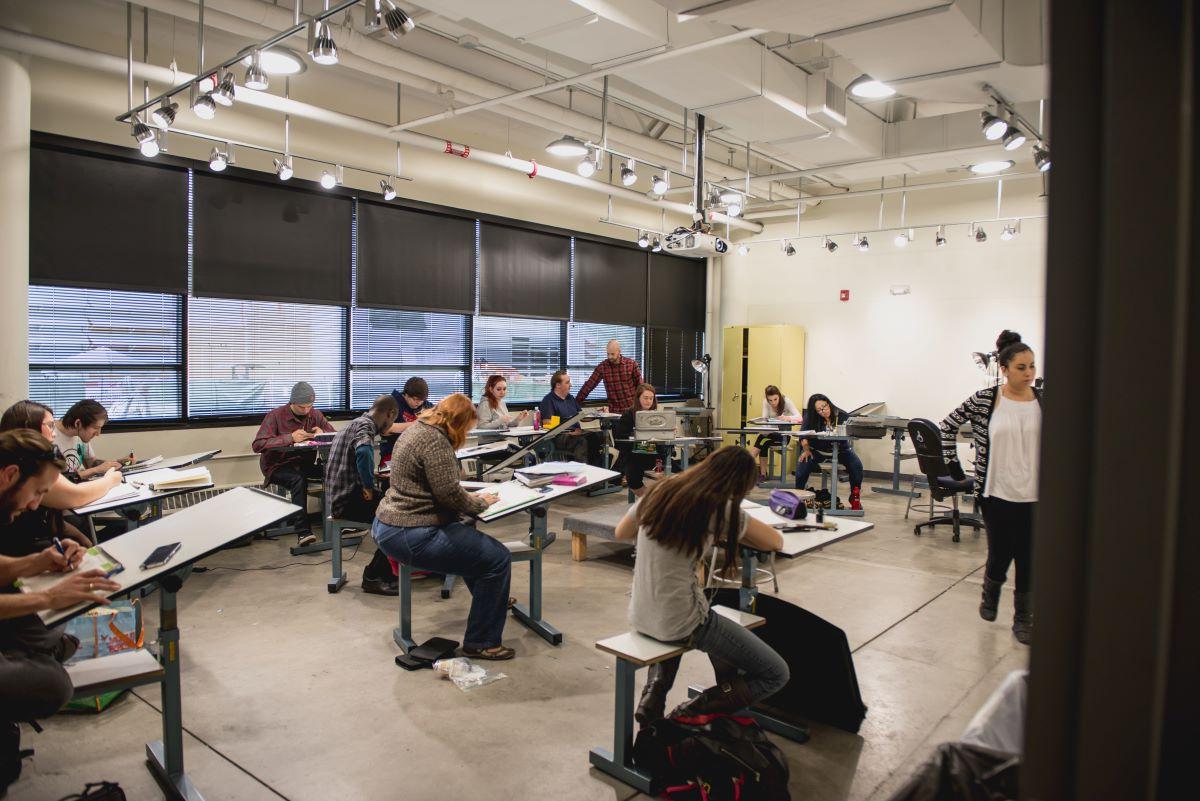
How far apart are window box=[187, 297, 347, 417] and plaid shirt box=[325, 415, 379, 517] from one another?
260cm

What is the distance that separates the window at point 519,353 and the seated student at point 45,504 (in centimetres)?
517

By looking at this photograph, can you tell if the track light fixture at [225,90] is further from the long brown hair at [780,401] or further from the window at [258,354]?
the long brown hair at [780,401]

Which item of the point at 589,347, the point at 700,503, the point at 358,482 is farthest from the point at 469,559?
the point at 589,347

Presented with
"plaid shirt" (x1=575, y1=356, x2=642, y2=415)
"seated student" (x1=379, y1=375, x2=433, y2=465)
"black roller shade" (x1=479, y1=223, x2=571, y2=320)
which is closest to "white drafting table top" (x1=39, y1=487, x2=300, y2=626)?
"seated student" (x1=379, y1=375, x2=433, y2=465)

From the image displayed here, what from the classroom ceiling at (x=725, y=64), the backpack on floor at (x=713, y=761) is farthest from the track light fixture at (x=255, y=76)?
the backpack on floor at (x=713, y=761)

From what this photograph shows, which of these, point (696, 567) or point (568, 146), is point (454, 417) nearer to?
point (696, 567)

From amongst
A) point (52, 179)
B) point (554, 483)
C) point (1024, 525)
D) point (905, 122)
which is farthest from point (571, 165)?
point (1024, 525)

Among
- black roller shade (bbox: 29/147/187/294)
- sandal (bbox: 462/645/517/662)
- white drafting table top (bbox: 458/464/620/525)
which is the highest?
black roller shade (bbox: 29/147/187/294)

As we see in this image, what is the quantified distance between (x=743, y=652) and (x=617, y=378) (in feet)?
22.8

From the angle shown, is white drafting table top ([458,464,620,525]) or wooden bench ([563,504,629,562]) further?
wooden bench ([563,504,629,562])

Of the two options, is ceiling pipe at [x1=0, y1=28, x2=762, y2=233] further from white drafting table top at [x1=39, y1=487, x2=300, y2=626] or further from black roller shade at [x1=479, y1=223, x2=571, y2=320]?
white drafting table top at [x1=39, y1=487, x2=300, y2=626]

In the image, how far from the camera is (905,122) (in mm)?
7480

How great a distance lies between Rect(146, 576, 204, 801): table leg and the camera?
8.25 ft

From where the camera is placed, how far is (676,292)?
11641mm
